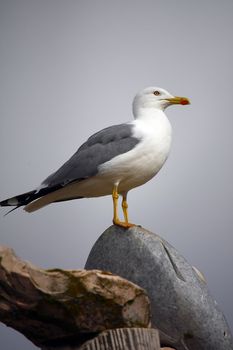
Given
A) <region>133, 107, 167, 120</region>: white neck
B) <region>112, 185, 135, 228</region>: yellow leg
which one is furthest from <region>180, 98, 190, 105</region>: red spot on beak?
<region>112, 185, 135, 228</region>: yellow leg

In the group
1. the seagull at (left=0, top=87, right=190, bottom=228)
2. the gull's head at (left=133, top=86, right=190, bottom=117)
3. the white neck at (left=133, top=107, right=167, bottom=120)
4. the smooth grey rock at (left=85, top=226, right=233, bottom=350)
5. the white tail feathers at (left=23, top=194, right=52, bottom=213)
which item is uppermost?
the gull's head at (left=133, top=86, right=190, bottom=117)

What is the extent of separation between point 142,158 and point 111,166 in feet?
0.81

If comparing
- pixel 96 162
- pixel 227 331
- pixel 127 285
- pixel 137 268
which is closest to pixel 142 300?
pixel 127 285

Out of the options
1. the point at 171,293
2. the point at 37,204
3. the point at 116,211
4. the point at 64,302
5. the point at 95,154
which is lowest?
the point at 171,293

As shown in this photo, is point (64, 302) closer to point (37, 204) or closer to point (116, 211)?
point (116, 211)

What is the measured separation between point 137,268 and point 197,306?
0.46 metres

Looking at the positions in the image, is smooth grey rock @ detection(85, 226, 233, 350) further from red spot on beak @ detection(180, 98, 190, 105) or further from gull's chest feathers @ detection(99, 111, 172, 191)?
red spot on beak @ detection(180, 98, 190, 105)

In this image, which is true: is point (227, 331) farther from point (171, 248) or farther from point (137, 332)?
point (137, 332)

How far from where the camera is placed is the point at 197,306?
12.3 feet

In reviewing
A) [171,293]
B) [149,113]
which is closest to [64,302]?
[171,293]

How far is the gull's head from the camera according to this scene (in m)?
4.68

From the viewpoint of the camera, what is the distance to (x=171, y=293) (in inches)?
147

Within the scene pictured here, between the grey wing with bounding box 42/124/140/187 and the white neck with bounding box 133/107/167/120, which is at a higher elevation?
the white neck with bounding box 133/107/167/120

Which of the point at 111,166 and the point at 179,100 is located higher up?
the point at 179,100
